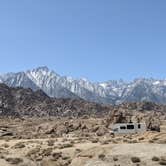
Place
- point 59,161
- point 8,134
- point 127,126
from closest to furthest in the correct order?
point 59,161 → point 8,134 → point 127,126

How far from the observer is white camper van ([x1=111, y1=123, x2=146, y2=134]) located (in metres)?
106

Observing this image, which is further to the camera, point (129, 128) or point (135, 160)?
point (129, 128)

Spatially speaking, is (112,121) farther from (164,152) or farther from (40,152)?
(164,152)

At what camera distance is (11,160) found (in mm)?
31359

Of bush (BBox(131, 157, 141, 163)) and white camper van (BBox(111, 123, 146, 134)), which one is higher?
white camper van (BBox(111, 123, 146, 134))

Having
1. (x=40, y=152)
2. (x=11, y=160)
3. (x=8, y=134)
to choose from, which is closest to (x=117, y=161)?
(x=11, y=160)

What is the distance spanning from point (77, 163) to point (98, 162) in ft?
9.84

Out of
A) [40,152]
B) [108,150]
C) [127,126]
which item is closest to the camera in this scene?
[108,150]

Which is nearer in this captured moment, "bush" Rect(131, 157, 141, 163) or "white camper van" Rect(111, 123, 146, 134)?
"bush" Rect(131, 157, 141, 163)

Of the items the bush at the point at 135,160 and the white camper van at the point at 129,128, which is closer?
the bush at the point at 135,160

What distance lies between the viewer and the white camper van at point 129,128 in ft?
347

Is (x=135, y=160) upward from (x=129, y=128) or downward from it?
downward

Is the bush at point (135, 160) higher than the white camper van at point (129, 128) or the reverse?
the reverse

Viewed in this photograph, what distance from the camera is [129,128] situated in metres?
108
